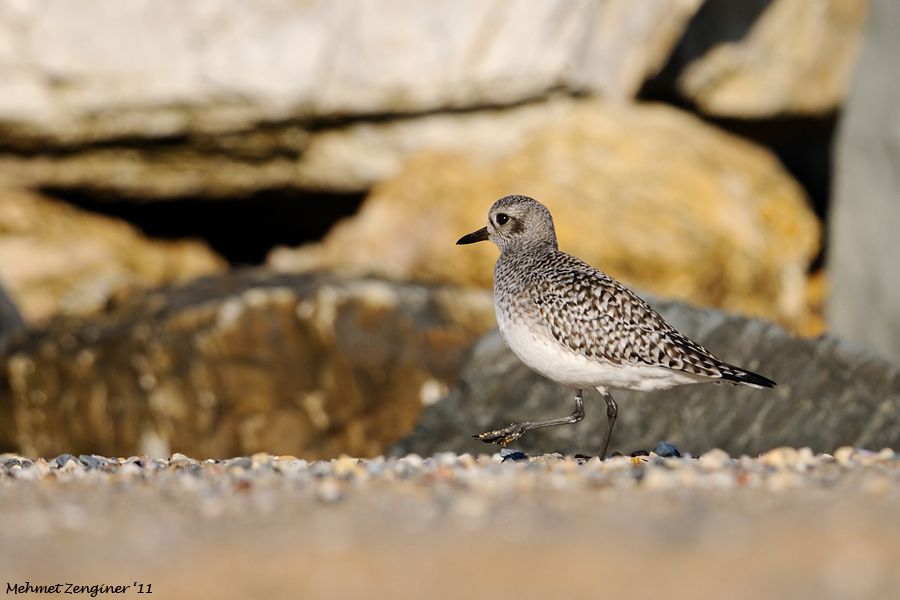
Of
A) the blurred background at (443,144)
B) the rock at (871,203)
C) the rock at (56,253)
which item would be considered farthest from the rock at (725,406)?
the rock at (56,253)

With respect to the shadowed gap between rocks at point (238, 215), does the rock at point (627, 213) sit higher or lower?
higher

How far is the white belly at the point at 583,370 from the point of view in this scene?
7344 mm

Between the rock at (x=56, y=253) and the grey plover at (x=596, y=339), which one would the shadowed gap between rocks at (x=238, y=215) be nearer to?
the rock at (x=56, y=253)

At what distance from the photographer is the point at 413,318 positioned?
464 inches

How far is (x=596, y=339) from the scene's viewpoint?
7363 millimetres

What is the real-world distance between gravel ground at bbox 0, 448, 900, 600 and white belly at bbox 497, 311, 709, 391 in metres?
0.98

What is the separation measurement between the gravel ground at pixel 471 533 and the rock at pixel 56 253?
9.45 meters

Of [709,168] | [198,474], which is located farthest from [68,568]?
[709,168]

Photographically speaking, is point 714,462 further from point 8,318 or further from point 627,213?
point 8,318

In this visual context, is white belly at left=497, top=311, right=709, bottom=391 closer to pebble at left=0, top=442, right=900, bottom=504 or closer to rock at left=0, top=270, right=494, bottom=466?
pebble at left=0, top=442, right=900, bottom=504

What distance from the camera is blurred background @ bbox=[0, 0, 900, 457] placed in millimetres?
14281

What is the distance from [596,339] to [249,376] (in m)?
5.03

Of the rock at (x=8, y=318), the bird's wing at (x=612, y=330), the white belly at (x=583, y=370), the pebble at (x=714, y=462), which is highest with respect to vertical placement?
the bird's wing at (x=612, y=330)

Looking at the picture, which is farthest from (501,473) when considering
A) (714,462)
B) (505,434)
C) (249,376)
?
(249,376)
